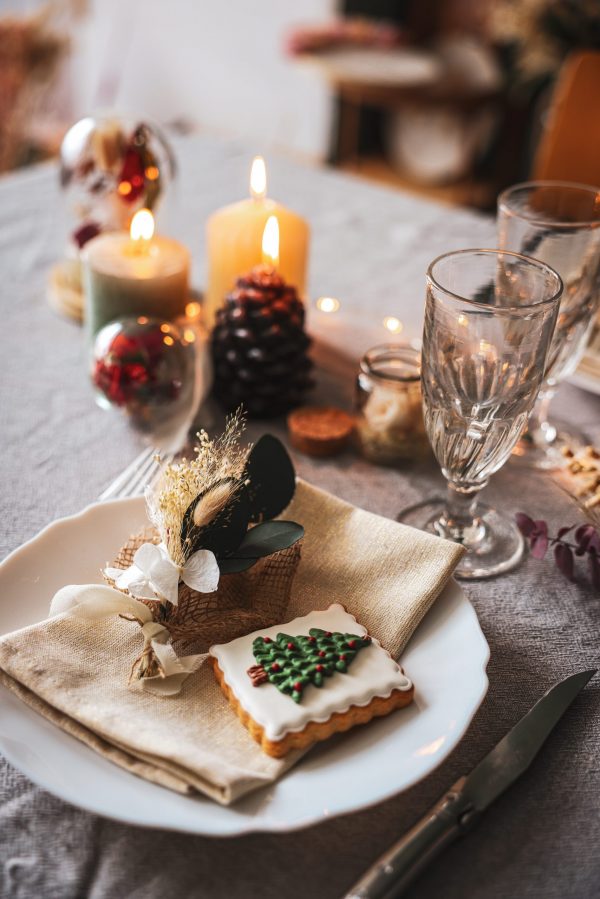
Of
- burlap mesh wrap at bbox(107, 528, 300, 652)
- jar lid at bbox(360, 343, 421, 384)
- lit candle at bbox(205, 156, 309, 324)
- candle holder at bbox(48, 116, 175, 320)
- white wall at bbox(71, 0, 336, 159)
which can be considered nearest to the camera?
burlap mesh wrap at bbox(107, 528, 300, 652)

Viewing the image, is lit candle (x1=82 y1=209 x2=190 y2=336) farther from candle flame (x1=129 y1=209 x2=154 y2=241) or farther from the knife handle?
the knife handle

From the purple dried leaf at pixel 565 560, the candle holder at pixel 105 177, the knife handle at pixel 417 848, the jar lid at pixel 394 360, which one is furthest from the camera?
the candle holder at pixel 105 177

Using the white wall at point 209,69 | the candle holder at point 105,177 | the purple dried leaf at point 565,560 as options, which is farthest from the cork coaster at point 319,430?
the white wall at point 209,69

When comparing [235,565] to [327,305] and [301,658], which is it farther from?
[327,305]

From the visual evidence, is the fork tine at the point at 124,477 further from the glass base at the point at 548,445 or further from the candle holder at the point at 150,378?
the glass base at the point at 548,445

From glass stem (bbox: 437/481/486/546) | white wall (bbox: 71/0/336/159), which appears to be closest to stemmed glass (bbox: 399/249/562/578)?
glass stem (bbox: 437/481/486/546)

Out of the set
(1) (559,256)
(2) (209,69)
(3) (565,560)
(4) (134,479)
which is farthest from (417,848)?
(2) (209,69)
